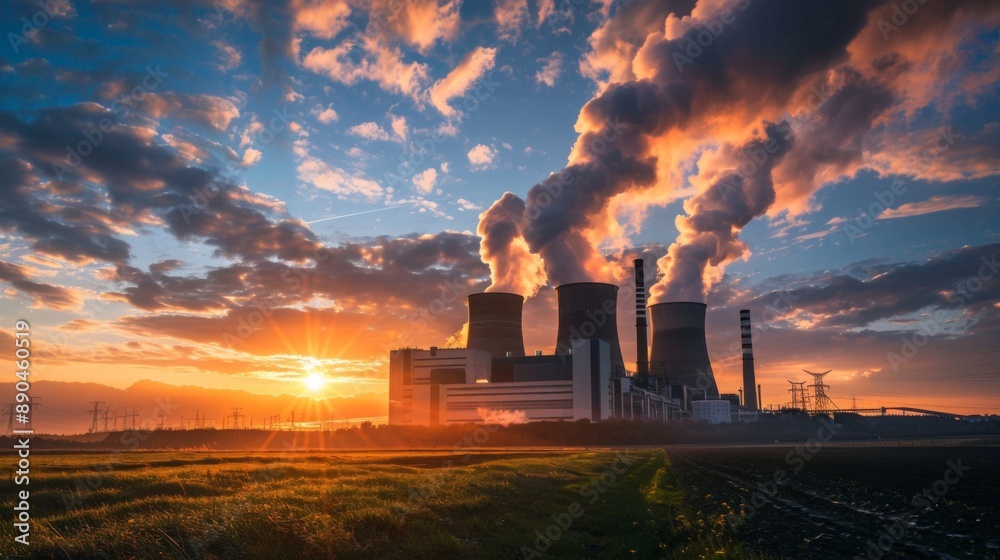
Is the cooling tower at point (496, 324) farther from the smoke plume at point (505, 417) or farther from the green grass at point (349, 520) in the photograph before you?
the green grass at point (349, 520)

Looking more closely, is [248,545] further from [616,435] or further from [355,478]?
[616,435]

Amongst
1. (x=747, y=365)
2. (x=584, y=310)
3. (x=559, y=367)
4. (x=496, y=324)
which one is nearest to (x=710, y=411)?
(x=747, y=365)

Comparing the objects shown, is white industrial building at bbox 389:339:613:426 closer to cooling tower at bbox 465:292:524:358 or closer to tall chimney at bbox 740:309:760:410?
cooling tower at bbox 465:292:524:358

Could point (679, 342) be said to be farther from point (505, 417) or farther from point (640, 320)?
point (505, 417)

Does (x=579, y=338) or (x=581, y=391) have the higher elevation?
(x=579, y=338)

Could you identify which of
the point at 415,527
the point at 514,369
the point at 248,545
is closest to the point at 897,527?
the point at 415,527

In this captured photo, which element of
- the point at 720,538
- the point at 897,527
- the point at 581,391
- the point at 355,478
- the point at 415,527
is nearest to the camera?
the point at 415,527

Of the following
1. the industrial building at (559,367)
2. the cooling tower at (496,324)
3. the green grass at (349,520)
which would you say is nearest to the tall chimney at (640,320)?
the industrial building at (559,367)
